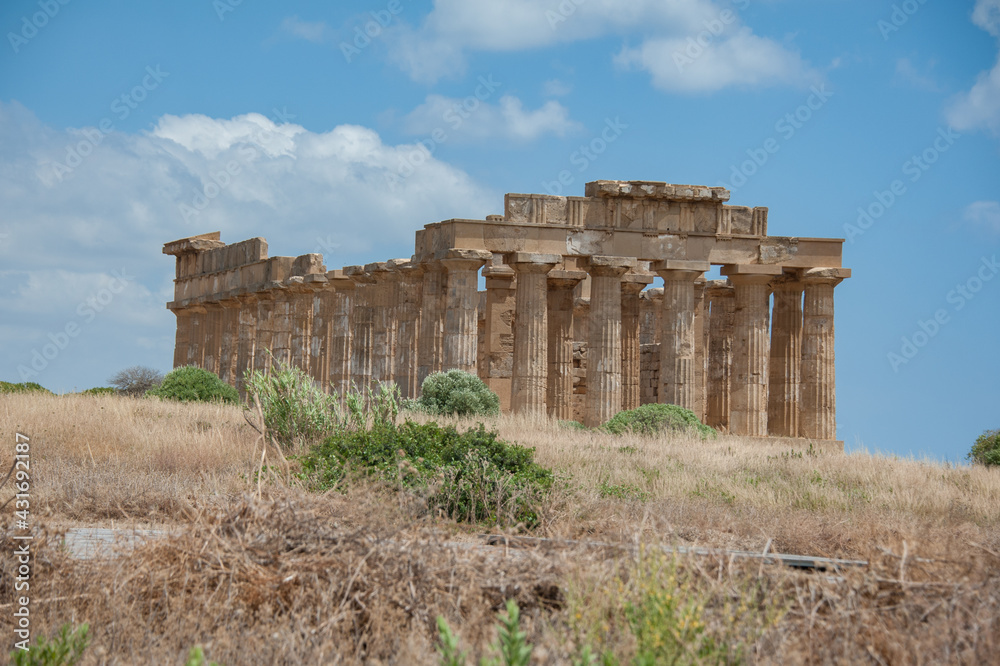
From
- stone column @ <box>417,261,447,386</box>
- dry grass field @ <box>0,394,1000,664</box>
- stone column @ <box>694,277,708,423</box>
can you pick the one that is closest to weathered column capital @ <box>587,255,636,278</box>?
stone column @ <box>417,261,447,386</box>

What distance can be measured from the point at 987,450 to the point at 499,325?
14.2 m

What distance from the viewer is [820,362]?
88.6ft

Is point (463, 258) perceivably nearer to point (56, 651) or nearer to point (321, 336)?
point (321, 336)

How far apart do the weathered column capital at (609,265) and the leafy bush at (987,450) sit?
924 cm

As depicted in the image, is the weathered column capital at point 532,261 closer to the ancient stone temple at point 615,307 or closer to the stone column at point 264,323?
the ancient stone temple at point 615,307

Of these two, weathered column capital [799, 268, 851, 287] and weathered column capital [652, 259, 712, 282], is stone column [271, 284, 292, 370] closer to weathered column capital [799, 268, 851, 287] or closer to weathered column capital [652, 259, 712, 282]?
weathered column capital [652, 259, 712, 282]

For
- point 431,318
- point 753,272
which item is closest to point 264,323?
point 431,318

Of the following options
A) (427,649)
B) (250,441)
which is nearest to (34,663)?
(427,649)

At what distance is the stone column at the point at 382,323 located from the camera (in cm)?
3067

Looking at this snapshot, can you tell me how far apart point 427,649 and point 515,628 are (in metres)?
1.17

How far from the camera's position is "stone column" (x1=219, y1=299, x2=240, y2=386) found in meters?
38.2

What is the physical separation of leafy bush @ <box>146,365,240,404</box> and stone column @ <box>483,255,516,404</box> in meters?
7.62

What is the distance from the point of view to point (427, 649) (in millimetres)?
5855

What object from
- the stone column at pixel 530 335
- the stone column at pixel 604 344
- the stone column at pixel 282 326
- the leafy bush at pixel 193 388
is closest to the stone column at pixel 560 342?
the stone column at pixel 604 344
